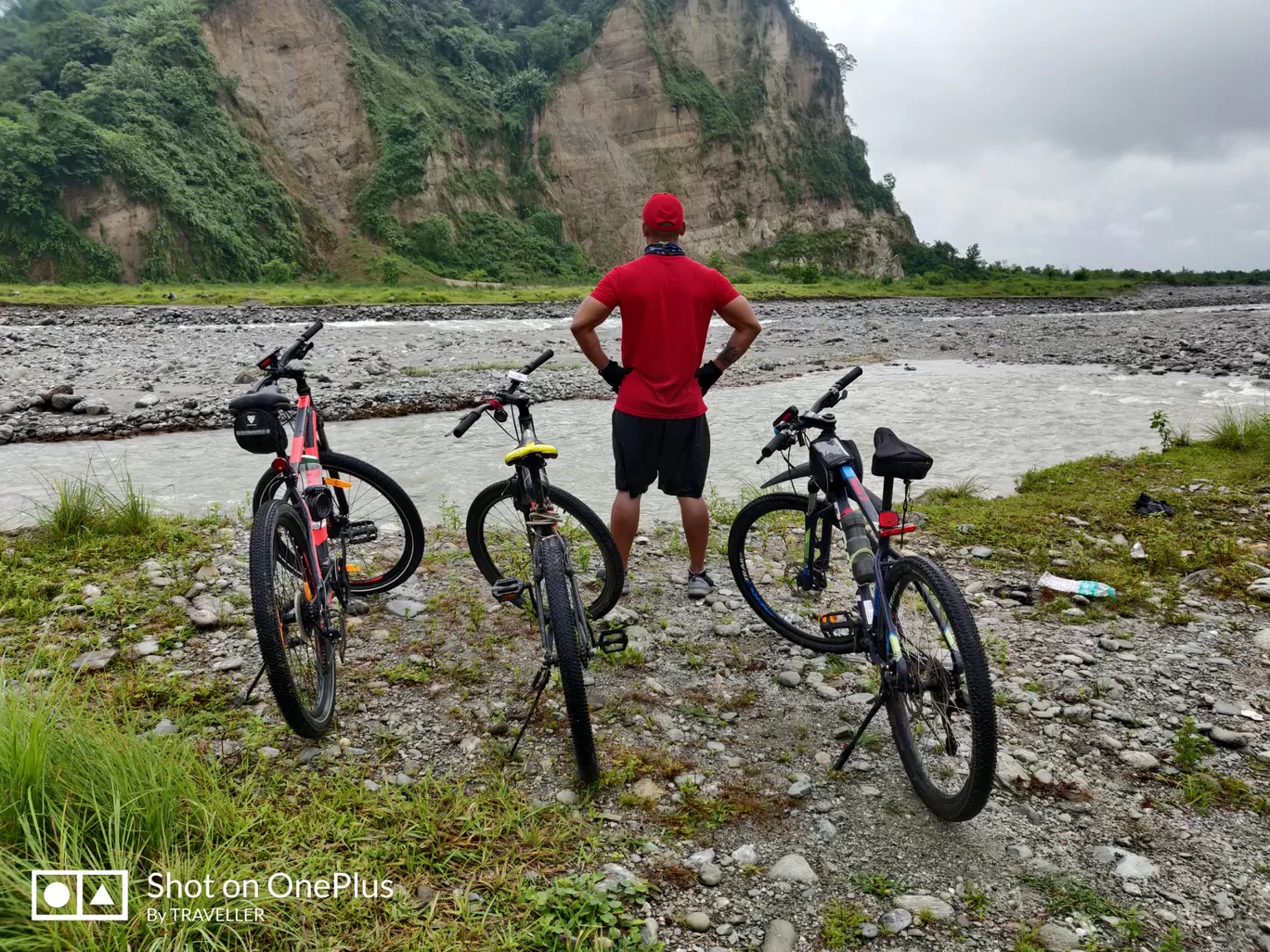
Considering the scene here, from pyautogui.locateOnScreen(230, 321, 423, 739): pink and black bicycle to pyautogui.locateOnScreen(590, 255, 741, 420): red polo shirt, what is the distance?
1.81 metres

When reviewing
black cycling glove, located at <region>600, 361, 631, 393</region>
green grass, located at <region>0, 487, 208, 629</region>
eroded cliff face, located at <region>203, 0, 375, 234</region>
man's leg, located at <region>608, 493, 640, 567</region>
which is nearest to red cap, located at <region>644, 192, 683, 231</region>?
black cycling glove, located at <region>600, 361, 631, 393</region>

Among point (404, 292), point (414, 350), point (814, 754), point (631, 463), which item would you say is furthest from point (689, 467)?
point (404, 292)

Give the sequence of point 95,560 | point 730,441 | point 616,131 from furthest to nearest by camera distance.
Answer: point 616,131 < point 730,441 < point 95,560

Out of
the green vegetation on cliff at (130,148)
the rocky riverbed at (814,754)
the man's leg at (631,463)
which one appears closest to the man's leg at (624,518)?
the man's leg at (631,463)

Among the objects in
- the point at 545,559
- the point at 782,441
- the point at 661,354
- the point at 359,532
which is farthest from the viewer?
the point at 359,532

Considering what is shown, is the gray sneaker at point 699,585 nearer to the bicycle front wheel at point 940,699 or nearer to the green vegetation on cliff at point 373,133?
the bicycle front wheel at point 940,699

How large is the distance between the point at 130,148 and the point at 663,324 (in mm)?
62012

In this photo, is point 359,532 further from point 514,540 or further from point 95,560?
point 95,560

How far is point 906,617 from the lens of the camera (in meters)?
3.34

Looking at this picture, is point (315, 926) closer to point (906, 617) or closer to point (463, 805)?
point (463, 805)

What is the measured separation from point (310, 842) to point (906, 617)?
106 inches

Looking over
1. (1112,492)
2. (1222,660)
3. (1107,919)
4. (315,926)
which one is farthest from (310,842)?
(1112,492)

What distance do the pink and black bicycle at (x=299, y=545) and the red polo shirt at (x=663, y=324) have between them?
5.93ft

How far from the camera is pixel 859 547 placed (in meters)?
3.64
